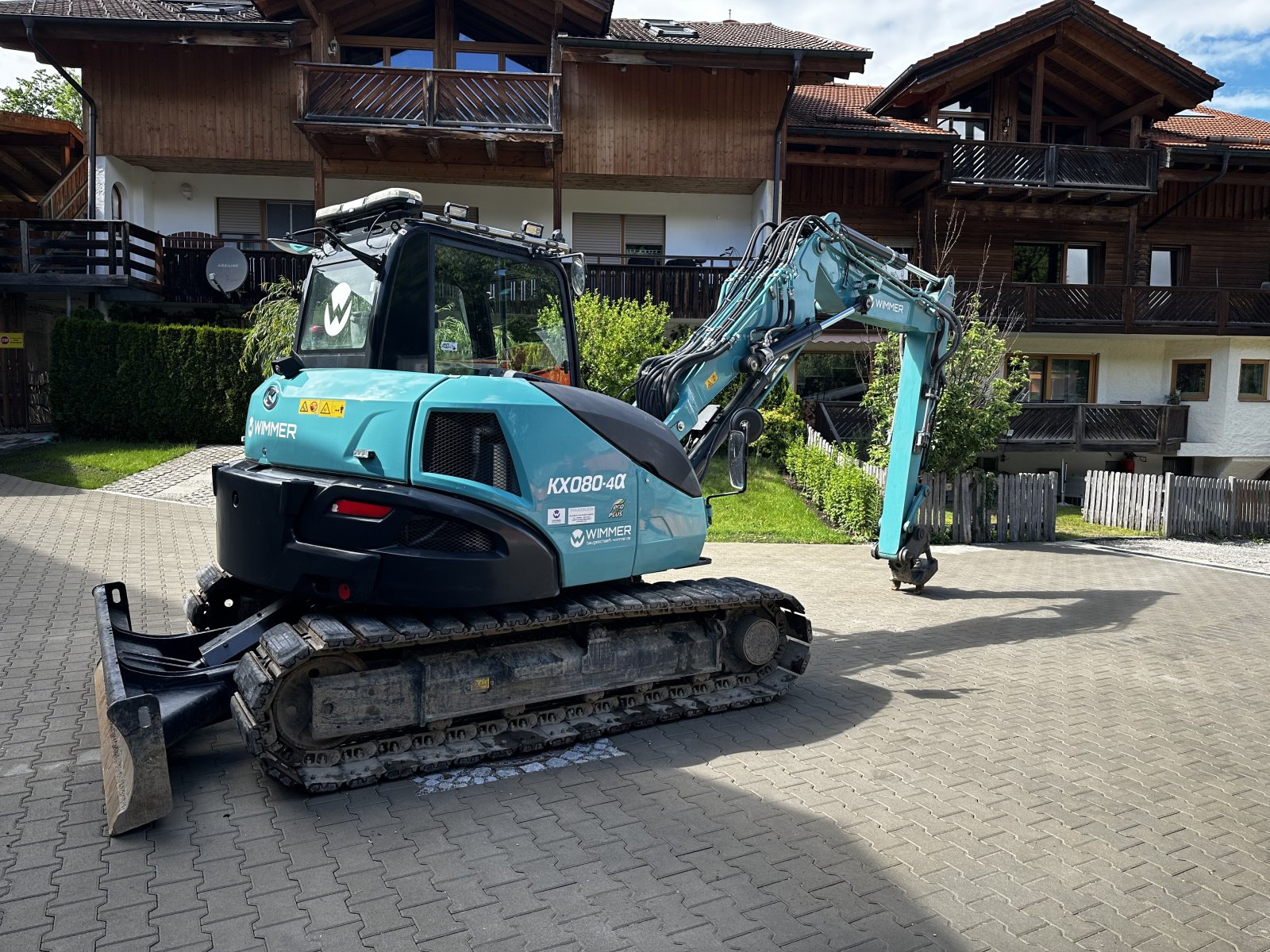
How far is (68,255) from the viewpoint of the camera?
711 inches

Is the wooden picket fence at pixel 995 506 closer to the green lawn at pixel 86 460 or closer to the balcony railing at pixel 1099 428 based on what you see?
the balcony railing at pixel 1099 428

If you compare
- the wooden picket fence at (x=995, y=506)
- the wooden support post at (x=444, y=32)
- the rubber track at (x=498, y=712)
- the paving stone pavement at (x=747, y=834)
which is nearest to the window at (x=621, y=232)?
the wooden support post at (x=444, y=32)

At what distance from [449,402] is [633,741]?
229 centimetres

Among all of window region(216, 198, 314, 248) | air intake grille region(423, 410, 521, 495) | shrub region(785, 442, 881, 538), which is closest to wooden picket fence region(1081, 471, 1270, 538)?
shrub region(785, 442, 881, 538)

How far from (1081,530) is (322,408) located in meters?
15.0

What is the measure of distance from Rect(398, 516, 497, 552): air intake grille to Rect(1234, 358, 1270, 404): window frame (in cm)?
2470

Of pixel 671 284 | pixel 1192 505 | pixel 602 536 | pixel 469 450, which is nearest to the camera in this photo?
pixel 469 450

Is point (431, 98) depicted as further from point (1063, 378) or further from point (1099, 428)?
point (1063, 378)

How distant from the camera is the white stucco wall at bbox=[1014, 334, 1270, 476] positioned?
23.1m

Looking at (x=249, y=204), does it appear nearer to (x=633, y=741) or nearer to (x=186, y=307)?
(x=186, y=307)

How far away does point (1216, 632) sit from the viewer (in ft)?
29.0

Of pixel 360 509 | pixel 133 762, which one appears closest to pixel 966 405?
pixel 360 509

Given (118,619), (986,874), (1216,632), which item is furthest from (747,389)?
(1216,632)

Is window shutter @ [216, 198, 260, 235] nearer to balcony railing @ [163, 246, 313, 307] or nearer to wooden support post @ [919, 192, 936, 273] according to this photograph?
balcony railing @ [163, 246, 313, 307]
